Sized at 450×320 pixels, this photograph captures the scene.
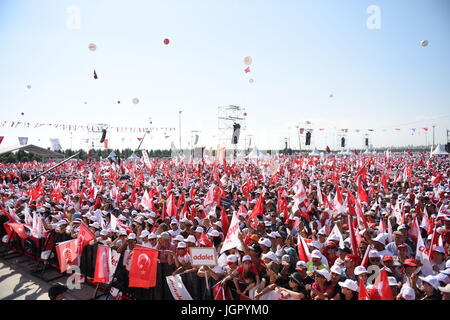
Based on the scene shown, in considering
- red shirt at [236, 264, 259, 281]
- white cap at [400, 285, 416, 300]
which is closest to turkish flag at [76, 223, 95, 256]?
red shirt at [236, 264, 259, 281]

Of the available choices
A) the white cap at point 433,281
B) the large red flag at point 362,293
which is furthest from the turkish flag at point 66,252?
the white cap at point 433,281

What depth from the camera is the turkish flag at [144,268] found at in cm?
504

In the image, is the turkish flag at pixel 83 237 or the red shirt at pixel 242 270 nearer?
the red shirt at pixel 242 270

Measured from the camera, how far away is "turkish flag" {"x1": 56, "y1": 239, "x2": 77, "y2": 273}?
638 centimetres

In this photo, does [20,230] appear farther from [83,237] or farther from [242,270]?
[242,270]

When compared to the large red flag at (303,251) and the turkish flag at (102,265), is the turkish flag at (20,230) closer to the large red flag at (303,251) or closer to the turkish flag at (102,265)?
the turkish flag at (102,265)

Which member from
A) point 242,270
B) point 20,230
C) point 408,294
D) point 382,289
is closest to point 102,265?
point 242,270

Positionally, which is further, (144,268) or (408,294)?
(144,268)

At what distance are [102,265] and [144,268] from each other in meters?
1.10

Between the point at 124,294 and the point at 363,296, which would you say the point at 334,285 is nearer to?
the point at 363,296

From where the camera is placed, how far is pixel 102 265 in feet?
18.3

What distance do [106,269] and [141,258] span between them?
1.06 m

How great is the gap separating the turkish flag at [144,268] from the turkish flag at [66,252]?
2280mm

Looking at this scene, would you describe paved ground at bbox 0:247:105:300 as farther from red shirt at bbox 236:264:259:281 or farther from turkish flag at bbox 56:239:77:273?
red shirt at bbox 236:264:259:281
